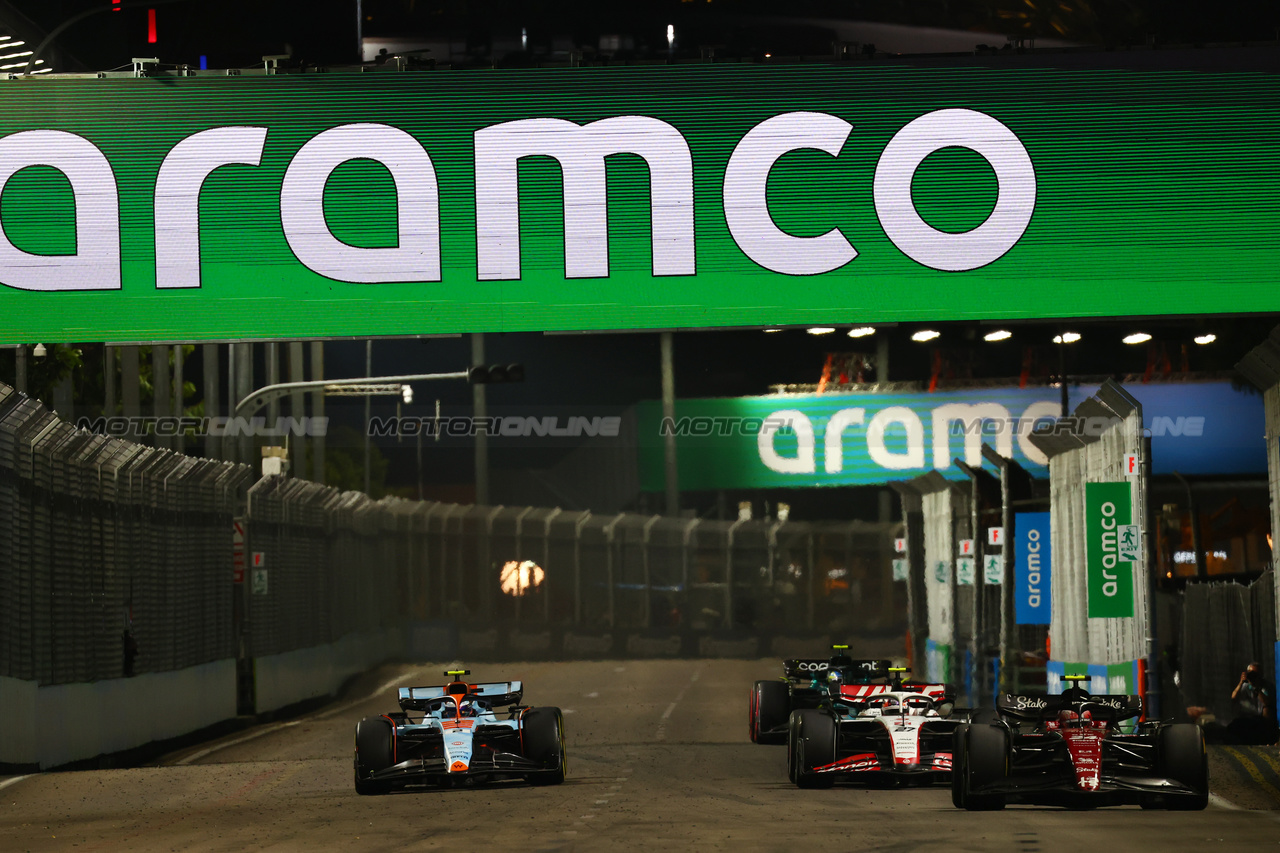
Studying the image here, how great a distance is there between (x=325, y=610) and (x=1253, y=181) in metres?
10.6

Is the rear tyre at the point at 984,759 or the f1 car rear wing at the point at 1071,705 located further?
the f1 car rear wing at the point at 1071,705

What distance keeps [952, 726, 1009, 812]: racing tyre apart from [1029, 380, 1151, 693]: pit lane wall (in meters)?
5.75

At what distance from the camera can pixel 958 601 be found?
1775 centimetres

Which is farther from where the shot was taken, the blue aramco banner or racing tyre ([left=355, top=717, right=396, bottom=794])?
the blue aramco banner

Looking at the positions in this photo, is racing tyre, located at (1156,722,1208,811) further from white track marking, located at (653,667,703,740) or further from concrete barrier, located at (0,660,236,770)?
concrete barrier, located at (0,660,236,770)

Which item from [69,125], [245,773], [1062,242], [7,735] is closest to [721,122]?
[1062,242]

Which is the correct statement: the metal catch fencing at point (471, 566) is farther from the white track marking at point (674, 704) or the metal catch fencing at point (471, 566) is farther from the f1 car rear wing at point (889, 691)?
the f1 car rear wing at point (889, 691)

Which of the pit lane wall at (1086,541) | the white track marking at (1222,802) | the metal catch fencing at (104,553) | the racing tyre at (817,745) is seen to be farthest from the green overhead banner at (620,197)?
the white track marking at (1222,802)

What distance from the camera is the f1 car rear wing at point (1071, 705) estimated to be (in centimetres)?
1101

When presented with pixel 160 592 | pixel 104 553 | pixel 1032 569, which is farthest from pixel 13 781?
pixel 1032 569

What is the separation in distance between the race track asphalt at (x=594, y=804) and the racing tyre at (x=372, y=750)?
190 millimetres

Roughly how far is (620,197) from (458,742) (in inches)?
191

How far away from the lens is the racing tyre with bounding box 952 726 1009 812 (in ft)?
33.8

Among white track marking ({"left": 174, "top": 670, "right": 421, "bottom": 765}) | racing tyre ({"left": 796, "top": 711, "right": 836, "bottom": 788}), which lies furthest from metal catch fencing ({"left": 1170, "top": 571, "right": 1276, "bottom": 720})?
white track marking ({"left": 174, "top": 670, "right": 421, "bottom": 765})
